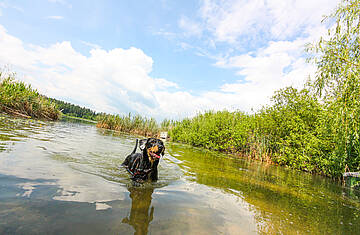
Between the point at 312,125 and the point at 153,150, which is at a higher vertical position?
the point at 312,125

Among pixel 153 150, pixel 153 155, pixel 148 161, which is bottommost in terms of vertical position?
pixel 148 161

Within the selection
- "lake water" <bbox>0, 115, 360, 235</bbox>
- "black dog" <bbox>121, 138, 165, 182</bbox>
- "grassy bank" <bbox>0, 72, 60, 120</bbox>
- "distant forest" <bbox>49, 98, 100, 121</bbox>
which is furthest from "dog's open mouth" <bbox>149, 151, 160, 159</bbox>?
"distant forest" <bbox>49, 98, 100, 121</bbox>

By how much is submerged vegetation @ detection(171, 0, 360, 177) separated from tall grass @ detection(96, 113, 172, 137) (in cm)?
458

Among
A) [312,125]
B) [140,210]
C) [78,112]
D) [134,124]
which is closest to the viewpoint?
[140,210]

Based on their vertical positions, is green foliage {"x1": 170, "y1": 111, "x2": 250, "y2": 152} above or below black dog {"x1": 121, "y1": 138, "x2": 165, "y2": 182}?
above

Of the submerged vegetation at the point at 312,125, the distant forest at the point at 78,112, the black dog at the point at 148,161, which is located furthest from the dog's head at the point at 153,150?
the distant forest at the point at 78,112

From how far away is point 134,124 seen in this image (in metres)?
26.2

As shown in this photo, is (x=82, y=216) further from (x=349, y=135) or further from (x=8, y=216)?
(x=349, y=135)

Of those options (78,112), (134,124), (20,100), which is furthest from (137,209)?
(78,112)

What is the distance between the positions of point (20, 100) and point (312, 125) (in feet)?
75.2

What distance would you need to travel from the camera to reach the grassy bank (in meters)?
13.5

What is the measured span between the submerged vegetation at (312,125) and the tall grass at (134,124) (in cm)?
458

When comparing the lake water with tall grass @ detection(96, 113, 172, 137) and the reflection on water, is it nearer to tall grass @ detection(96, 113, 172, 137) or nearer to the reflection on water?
the reflection on water

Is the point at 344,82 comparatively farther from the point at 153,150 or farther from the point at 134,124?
the point at 134,124
